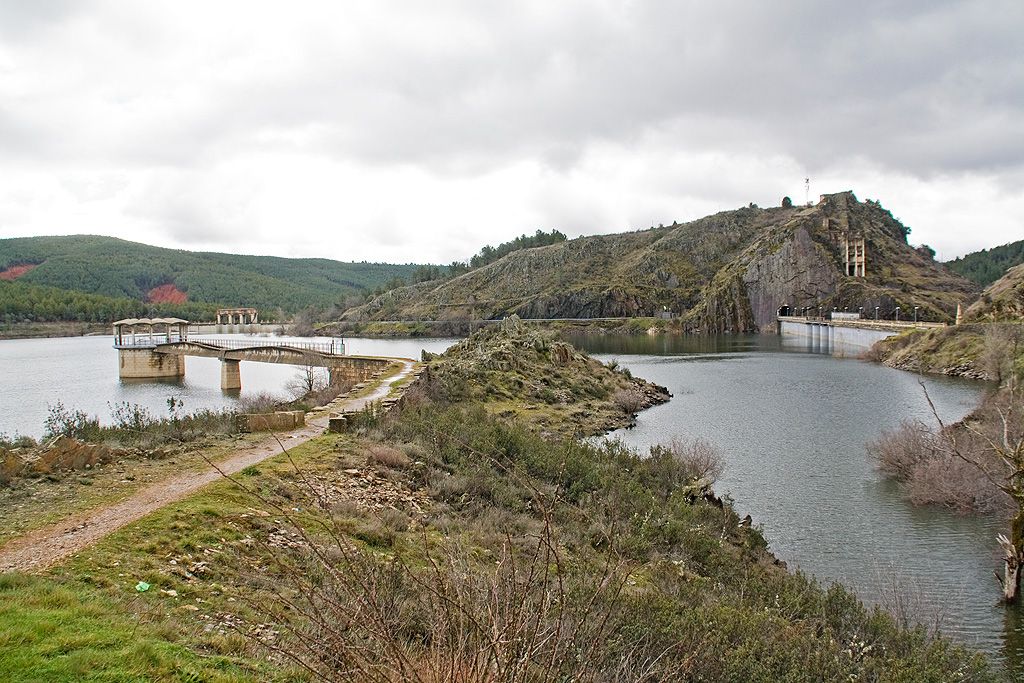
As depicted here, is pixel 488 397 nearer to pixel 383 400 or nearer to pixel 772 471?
pixel 383 400

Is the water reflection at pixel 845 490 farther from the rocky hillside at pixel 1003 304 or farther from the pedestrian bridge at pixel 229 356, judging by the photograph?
the pedestrian bridge at pixel 229 356

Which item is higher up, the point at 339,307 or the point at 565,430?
the point at 339,307

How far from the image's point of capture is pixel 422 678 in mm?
3697

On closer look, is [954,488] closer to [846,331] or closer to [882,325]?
[882,325]

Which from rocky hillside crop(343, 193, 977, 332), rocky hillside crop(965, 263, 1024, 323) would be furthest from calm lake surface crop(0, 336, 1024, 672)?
rocky hillside crop(343, 193, 977, 332)

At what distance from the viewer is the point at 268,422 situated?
15.5 metres

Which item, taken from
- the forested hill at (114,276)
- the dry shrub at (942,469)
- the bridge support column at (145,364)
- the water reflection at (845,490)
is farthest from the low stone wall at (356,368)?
the forested hill at (114,276)

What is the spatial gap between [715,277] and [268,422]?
132m

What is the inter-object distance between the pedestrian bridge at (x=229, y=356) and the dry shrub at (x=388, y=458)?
19.1m

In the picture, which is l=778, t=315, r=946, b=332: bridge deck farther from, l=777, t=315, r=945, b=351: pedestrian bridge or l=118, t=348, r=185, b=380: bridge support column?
l=118, t=348, r=185, b=380: bridge support column

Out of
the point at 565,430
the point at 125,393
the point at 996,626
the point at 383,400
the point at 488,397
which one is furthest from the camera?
the point at 125,393

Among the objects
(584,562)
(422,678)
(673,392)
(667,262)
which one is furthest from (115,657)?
(667,262)

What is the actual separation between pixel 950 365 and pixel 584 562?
49.1m

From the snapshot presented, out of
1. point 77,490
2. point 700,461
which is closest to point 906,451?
point 700,461
